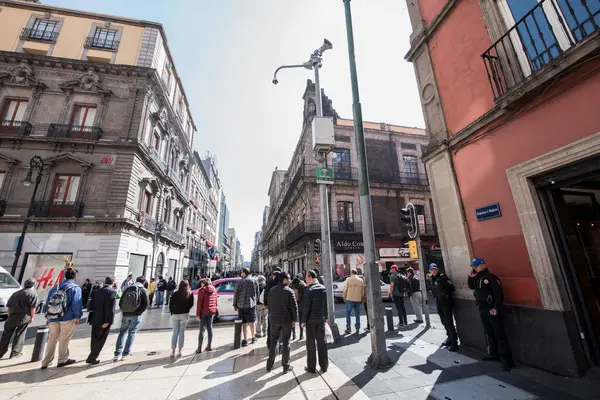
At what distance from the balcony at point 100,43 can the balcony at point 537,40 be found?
2382 centimetres

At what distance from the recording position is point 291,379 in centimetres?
432

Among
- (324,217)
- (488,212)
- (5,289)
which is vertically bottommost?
(5,289)

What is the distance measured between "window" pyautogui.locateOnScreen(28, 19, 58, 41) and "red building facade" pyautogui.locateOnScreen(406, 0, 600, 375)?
84.8 feet

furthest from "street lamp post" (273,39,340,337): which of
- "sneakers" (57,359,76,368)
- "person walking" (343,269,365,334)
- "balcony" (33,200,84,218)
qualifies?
"balcony" (33,200,84,218)

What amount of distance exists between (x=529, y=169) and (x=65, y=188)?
832 inches

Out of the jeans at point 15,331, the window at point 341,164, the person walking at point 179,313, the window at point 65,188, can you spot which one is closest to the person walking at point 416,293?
the person walking at point 179,313

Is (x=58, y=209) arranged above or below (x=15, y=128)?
below

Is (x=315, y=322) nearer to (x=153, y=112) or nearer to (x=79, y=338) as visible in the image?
(x=79, y=338)

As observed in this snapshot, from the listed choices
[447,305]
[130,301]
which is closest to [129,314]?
[130,301]

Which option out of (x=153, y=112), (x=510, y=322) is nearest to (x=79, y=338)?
(x=510, y=322)

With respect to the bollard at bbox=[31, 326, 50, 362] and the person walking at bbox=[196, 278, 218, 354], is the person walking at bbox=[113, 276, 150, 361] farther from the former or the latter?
the bollard at bbox=[31, 326, 50, 362]

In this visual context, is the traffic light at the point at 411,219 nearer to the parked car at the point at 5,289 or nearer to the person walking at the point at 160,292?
the person walking at the point at 160,292

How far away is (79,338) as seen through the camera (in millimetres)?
7363

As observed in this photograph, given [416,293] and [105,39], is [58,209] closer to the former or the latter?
[105,39]
